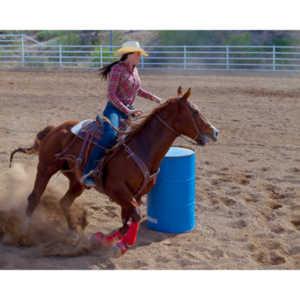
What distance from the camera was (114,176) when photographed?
471 cm

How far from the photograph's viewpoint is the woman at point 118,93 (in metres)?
4.75

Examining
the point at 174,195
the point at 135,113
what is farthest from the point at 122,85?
the point at 174,195

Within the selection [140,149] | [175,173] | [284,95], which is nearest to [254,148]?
[175,173]

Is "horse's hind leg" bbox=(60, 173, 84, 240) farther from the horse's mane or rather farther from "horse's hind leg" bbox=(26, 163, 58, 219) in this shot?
the horse's mane

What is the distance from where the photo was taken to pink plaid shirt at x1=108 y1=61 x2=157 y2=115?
4.75m

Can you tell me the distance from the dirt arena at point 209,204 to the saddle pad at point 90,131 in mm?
1209

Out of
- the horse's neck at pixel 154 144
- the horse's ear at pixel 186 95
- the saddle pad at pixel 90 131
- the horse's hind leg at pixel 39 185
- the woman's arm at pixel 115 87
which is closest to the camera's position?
the horse's ear at pixel 186 95

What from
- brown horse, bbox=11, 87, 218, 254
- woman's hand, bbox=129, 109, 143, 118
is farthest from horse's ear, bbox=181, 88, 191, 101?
woman's hand, bbox=129, 109, 143, 118

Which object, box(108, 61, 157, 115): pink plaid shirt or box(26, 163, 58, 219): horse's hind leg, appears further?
box(26, 163, 58, 219): horse's hind leg

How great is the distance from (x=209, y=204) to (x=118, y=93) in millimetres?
2380

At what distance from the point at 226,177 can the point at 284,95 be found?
26.0 ft

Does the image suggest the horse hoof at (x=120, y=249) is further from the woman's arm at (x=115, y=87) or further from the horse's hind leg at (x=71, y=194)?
the woman's arm at (x=115, y=87)

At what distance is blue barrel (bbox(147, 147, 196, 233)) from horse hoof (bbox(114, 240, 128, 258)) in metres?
0.98

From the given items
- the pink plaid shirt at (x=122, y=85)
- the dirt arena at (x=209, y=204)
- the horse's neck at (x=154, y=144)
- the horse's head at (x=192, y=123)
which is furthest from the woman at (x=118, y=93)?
the dirt arena at (x=209, y=204)
